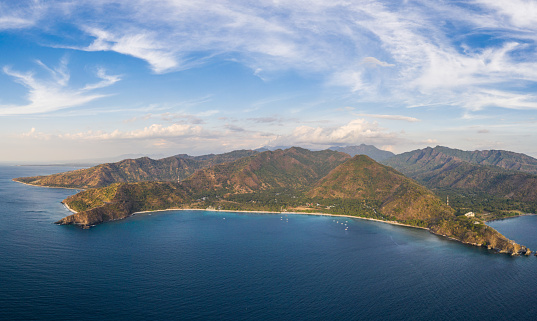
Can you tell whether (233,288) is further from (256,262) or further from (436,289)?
(436,289)

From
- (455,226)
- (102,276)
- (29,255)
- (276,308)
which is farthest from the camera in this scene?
(455,226)

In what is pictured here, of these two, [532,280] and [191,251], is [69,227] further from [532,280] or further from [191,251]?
[532,280]

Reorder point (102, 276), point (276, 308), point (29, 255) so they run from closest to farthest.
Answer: point (276, 308), point (102, 276), point (29, 255)

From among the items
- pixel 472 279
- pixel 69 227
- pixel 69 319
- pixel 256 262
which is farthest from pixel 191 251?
pixel 472 279

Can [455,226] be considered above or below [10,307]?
above

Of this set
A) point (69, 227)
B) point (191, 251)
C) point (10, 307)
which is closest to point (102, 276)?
point (10, 307)

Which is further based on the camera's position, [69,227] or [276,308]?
[69,227]
